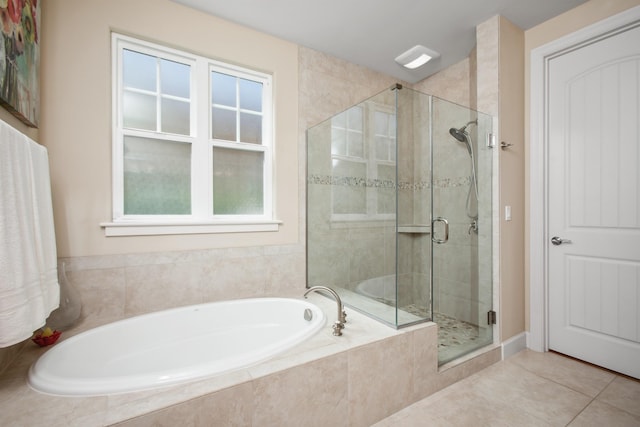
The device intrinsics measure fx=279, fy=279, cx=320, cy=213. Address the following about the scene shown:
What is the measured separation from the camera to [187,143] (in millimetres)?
2133

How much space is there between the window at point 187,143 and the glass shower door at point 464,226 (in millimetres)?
1376

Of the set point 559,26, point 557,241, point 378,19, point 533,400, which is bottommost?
point 533,400

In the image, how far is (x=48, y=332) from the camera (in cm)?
143

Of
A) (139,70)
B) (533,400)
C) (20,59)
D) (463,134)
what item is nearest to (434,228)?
(463,134)

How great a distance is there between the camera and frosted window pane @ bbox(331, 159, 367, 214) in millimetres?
2287

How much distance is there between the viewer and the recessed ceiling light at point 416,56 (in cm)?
245

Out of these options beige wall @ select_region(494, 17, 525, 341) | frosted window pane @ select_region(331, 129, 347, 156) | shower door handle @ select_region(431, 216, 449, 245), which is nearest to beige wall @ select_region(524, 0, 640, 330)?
beige wall @ select_region(494, 17, 525, 341)

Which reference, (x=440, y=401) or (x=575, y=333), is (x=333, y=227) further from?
(x=575, y=333)

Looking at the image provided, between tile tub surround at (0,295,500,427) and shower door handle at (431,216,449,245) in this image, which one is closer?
tile tub surround at (0,295,500,427)

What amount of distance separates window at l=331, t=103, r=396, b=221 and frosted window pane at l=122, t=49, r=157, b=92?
4.56ft

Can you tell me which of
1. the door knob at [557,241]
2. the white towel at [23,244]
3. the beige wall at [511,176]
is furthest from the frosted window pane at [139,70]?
the door knob at [557,241]

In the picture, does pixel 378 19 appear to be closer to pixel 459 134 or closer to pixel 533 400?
pixel 459 134

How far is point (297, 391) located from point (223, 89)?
2.19 m

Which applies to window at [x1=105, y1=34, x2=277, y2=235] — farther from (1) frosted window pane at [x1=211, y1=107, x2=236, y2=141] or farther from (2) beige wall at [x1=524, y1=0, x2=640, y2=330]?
(2) beige wall at [x1=524, y1=0, x2=640, y2=330]
